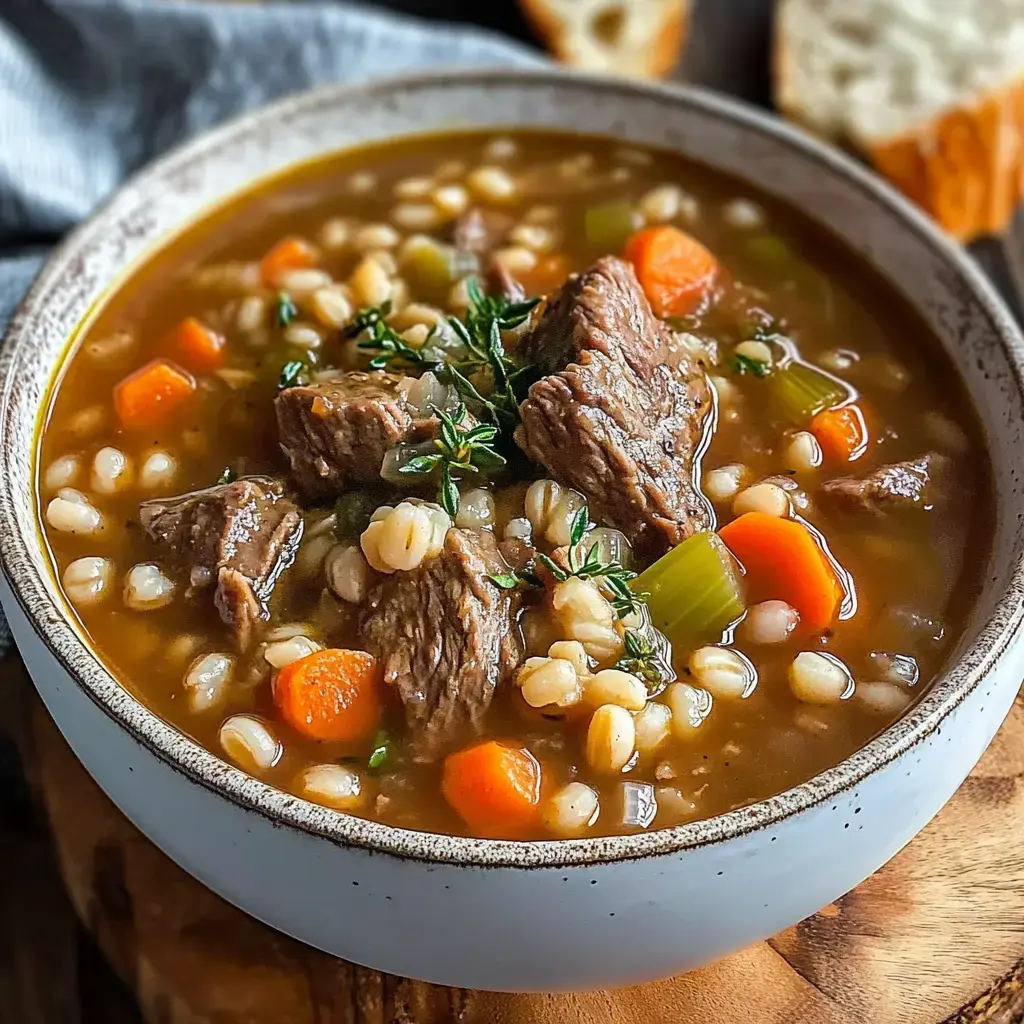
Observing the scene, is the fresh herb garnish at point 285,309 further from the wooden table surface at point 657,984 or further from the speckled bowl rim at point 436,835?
the wooden table surface at point 657,984

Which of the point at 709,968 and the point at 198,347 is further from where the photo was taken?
the point at 198,347

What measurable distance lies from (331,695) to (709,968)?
2.99 ft

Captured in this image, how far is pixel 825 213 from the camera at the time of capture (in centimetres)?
340

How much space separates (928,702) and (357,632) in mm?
1066

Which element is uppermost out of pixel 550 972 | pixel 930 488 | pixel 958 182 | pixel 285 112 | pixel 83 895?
pixel 958 182

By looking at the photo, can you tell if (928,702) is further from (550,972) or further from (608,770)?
(550,972)

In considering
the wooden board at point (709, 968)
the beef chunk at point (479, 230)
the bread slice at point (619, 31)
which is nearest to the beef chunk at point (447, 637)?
the wooden board at point (709, 968)


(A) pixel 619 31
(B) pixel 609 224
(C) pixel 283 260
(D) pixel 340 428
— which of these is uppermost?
(A) pixel 619 31

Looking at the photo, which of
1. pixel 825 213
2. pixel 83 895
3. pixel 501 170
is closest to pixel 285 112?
pixel 501 170

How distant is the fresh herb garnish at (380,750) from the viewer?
2.35 meters

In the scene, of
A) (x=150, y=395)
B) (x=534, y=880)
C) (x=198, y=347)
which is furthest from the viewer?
(x=198, y=347)

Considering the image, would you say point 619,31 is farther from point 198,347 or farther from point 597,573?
point 597,573

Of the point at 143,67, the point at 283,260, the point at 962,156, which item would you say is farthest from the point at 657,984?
the point at 143,67

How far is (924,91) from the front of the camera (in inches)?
185
